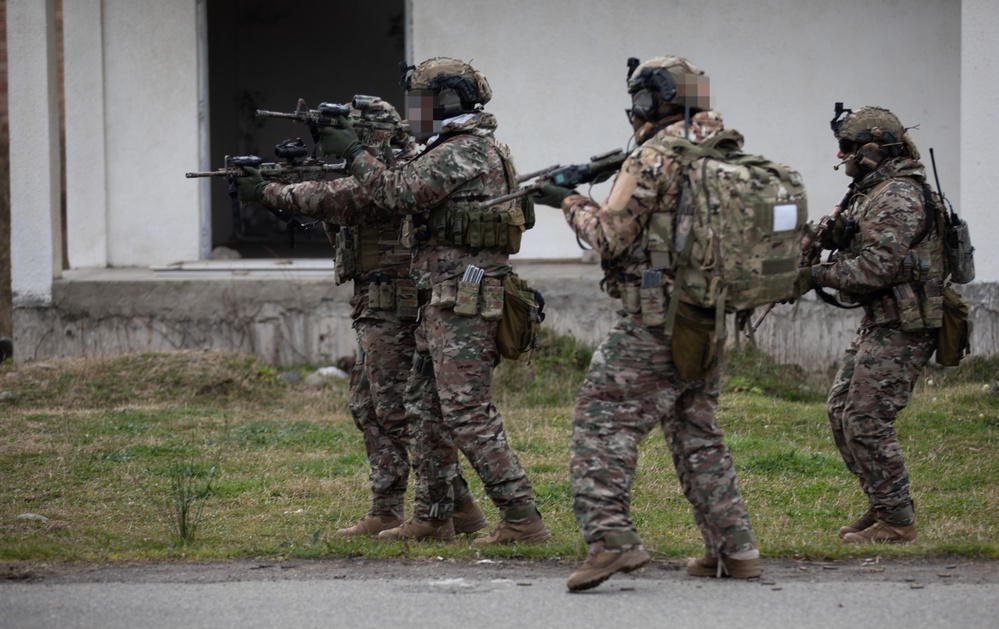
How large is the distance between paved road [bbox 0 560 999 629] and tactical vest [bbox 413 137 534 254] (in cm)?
135

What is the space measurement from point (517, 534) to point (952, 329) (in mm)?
2224

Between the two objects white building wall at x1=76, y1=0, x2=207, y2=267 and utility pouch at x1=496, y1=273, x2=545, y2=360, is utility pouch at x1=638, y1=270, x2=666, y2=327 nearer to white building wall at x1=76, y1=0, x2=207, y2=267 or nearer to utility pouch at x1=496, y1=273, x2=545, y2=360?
utility pouch at x1=496, y1=273, x2=545, y2=360

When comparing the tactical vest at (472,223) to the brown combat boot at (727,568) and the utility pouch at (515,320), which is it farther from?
the brown combat boot at (727,568)

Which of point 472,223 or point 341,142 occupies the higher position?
point 341,142

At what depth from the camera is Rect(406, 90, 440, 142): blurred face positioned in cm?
532

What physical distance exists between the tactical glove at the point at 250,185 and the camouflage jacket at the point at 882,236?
2.60 metres

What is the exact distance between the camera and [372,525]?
5.74 metres

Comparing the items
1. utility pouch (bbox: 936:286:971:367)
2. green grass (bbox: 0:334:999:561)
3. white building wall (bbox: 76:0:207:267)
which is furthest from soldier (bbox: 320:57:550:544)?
white building wall (bbox: 76:0:207:267)

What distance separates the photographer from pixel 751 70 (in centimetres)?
1100

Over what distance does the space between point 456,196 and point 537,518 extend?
1.44 meters

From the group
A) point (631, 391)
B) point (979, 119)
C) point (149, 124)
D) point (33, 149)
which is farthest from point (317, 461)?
point (979, 119)

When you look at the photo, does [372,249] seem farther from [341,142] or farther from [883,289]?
[883,289]

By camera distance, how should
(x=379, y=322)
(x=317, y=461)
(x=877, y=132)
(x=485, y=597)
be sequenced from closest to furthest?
(x=485, y=597), (x=379, y=322), (x=877, y=132), (x=317, y=461)

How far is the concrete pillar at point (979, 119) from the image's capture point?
9.72 m
